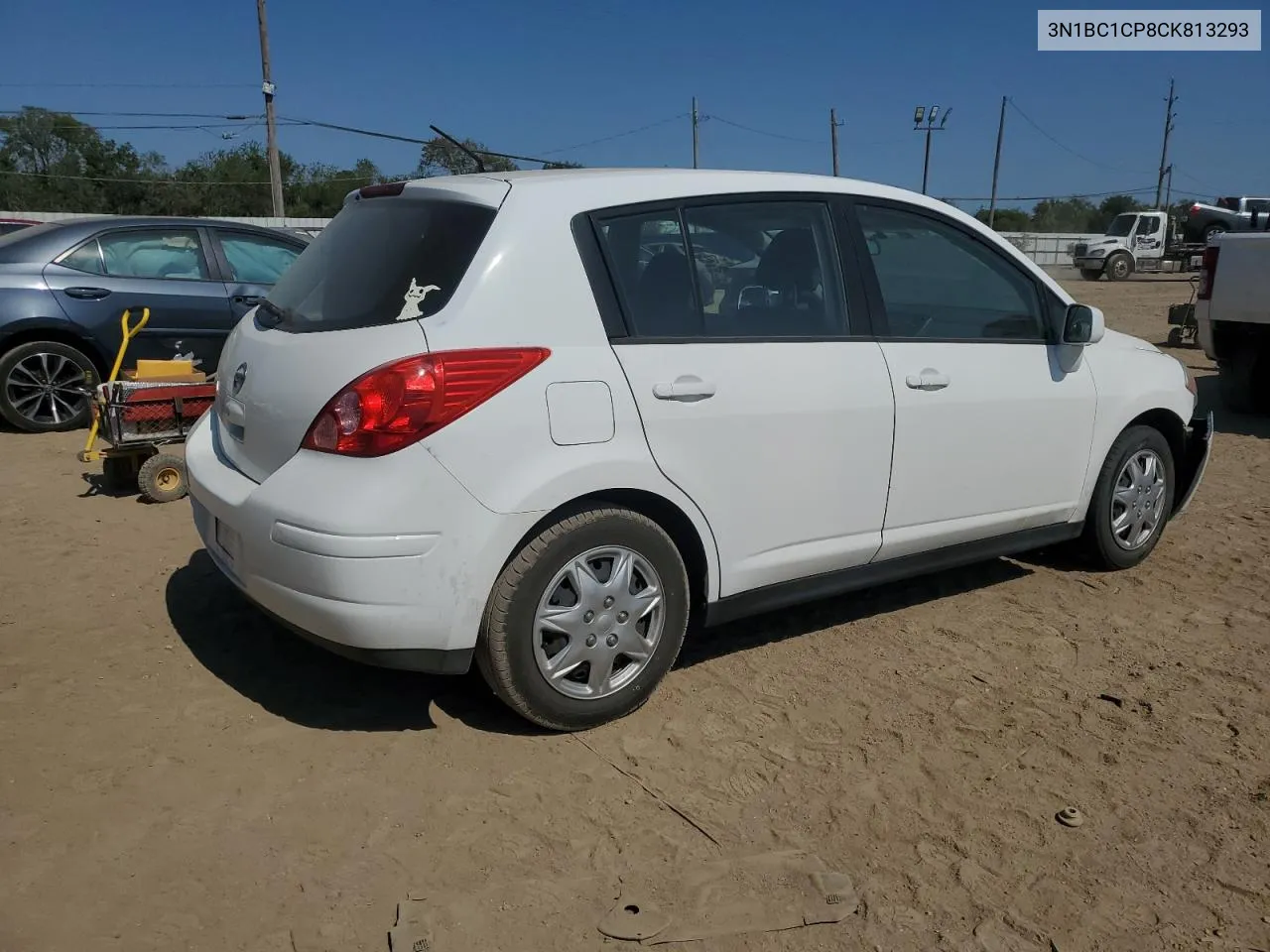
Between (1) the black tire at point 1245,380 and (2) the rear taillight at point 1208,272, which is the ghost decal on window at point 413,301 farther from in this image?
(1) the black tire at point 1245,380

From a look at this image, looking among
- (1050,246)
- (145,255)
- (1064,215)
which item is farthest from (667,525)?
(1064,215)

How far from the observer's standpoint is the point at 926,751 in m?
3.32

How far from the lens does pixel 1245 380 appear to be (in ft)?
29.7

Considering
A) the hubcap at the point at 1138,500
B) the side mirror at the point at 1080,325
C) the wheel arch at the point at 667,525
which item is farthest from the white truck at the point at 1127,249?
the wheel arch at the point at 667,525

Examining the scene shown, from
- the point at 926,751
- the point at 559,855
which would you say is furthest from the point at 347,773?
the point at 926,751

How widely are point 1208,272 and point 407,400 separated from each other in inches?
319

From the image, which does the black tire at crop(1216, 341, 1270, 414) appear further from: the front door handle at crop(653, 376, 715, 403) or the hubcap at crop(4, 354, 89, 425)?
the hubcap at crop(4, 354, 89, 425)

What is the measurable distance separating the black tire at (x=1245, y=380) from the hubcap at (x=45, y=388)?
938 centimetres

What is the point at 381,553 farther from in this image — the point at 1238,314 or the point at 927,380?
the point at 1238,314

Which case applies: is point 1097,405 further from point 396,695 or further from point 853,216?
point 396,695

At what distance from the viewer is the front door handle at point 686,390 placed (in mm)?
3262

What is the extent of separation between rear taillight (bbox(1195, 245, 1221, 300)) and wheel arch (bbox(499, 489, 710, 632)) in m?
7.02

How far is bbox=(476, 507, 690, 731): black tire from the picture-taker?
10.1 feet

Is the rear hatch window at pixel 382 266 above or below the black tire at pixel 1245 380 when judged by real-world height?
above
